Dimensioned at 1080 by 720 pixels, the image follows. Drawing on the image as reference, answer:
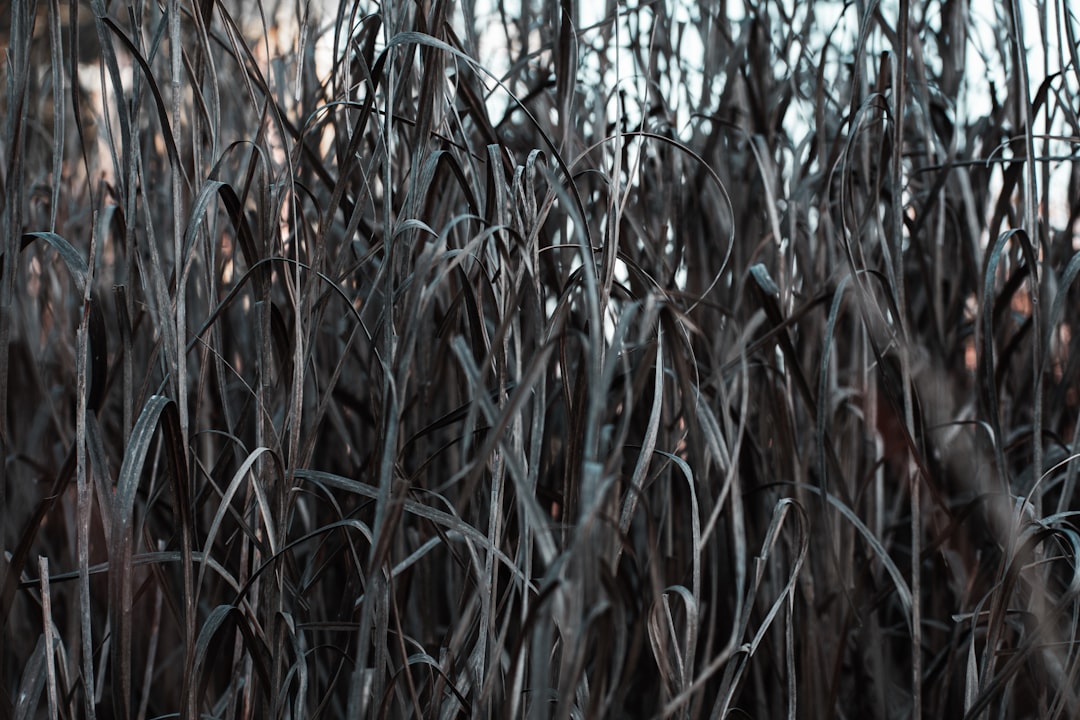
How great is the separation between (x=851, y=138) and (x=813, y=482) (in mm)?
362

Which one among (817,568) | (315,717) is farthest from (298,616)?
(817,568)

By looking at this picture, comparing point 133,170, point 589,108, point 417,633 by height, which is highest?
point 589,108

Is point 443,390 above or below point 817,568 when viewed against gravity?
above

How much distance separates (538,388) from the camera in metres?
0.43

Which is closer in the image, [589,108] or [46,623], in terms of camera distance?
[46,623]

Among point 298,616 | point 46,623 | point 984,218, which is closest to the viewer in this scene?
point 46,623

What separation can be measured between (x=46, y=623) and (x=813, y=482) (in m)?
0.58

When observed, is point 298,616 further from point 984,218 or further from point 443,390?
point 984,218

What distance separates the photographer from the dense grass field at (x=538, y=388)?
41 centimetres

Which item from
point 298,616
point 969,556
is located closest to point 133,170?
point 298,616

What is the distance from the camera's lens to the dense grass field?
41 centimetres

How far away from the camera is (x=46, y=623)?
1.33 ft

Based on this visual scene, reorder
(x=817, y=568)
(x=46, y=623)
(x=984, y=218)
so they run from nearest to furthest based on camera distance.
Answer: (x=46, y=623), (x=817, y=568), (x=984, y=218)

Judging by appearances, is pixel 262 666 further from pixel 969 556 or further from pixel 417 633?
pixel 969 556
